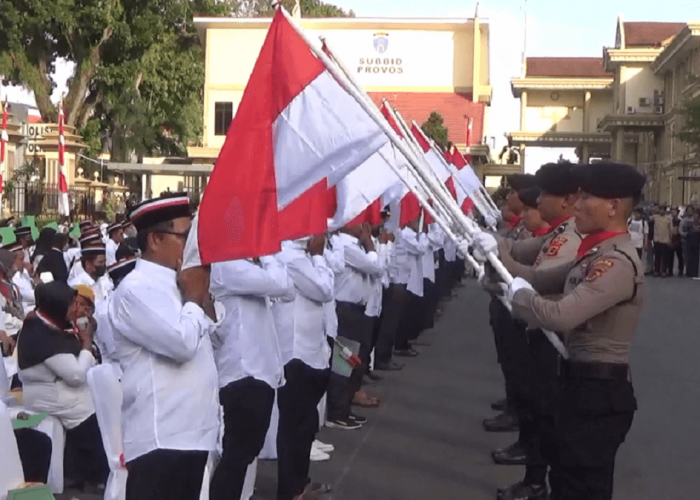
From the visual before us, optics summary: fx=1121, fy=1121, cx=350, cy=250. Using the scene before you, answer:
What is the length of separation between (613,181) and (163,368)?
2.14 meters

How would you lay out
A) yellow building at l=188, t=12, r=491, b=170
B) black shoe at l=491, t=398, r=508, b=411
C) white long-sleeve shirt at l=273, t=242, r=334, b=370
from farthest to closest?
yellow building at l=188, t=12, r=491, b=170 < black shoe at l=491, t=398, r=508, b=411 < white long-sleeve shirt at l=273, t=242, r=334, b=370

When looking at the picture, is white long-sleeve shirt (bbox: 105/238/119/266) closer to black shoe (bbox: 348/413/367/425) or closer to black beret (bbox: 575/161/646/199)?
black shoe (bbox: 348/413/367/425)

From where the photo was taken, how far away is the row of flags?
4812 millimetres

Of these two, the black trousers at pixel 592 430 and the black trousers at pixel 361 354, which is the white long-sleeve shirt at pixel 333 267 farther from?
the black trousers at pixel 592 430

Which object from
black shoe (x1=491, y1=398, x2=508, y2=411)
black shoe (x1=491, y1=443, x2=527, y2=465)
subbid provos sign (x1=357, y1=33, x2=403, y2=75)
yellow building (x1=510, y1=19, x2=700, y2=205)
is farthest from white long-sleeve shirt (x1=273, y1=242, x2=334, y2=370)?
subbid provos sign (x1=357, y1=33, x2=403, y2=75)

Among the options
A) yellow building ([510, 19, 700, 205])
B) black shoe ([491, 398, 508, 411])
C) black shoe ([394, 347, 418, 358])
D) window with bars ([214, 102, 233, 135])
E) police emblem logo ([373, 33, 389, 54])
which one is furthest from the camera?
window with bars ([214, 102, 233, 135])

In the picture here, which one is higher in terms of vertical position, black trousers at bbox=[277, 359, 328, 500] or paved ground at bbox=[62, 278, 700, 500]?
black trousers at bbox=[277, 359, 328, 500]

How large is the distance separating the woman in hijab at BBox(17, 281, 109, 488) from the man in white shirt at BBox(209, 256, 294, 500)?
147 cm

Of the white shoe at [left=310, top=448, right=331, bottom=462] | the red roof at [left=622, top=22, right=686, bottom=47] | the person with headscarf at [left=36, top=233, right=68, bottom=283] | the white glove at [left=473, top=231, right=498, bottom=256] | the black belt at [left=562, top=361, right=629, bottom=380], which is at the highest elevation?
the red roof at [left=622, top=22, right=686, bottom=47]

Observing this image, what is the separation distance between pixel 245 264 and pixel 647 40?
54334 mm

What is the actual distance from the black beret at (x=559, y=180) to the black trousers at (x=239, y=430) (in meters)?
2.18

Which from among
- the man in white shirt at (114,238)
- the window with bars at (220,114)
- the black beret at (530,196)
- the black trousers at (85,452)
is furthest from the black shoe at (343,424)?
the window with bars at (220,114)

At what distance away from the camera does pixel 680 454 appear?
8562 mm

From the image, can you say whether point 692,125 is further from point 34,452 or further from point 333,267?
point 34,452
